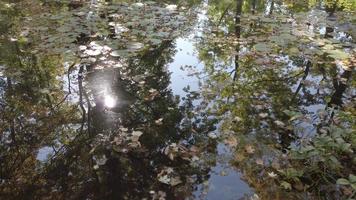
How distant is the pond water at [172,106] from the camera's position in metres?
4.07

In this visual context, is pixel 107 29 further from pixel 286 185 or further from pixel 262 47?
pixel 286 185

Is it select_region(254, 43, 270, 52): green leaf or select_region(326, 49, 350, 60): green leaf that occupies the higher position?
select_region(326, 49, 350, 60): green leaf

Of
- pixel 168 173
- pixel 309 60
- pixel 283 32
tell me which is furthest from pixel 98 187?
pixel 283 32

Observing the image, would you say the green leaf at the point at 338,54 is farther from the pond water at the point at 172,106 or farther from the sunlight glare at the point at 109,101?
the sunlight glare at the point at 109,101

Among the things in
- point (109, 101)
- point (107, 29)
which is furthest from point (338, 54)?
point (107, 29)

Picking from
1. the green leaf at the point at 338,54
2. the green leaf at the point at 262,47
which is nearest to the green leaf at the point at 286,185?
the green leaf at the point at 338,54

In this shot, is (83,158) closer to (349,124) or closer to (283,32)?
(349,124)

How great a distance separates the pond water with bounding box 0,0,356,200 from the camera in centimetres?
407

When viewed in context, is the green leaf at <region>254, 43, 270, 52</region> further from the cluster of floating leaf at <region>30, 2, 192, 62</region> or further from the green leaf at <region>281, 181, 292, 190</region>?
the green leaf at <region>281, 181, 292, 190</region>

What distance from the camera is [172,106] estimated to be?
5.69 metres

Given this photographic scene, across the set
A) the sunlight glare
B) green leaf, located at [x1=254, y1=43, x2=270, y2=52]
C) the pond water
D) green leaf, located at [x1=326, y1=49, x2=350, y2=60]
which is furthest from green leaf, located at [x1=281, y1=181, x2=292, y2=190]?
green leaf, located at [x1=254, y1=43, x2=270, y2=52]

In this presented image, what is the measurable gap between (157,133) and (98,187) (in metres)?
1.24

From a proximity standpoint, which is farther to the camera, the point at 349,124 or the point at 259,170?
the point at 349,124

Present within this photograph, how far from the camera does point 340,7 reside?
39.2ft
